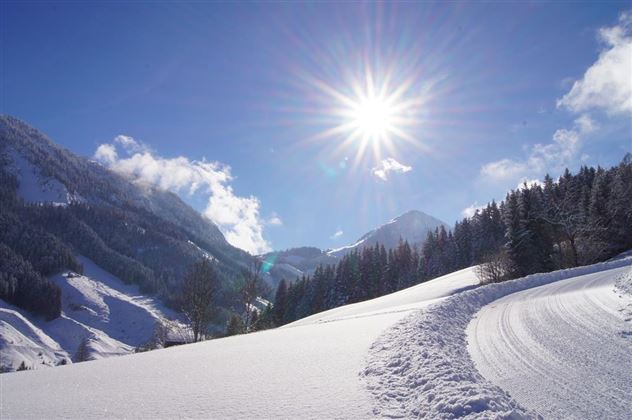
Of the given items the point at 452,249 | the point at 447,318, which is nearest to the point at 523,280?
the point at 447,318

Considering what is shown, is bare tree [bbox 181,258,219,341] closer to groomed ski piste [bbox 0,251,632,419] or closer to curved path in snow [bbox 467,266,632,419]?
groomed ski piste [bbox 0,251,632,419]

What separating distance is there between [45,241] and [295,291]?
166m

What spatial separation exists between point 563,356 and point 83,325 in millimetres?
178050

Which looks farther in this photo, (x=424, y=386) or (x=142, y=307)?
(x=142, y=307)

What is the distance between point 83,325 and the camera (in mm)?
146125

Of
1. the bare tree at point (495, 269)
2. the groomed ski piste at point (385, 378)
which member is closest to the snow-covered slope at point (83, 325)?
the bare tree at point (495, 269)

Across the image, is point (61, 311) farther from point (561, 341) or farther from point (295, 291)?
point (561, 341)

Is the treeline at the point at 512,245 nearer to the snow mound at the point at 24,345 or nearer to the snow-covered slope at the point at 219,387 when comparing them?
the snow-covered slope at the point at 219,387

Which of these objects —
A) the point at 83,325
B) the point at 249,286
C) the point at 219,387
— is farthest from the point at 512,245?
the point at 83,325

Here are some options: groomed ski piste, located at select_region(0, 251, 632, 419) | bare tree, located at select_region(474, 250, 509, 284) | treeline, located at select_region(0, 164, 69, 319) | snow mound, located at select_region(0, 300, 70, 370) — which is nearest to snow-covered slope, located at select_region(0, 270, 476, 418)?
groomed ski piste, located at select_region(0, 251, 632, 419)

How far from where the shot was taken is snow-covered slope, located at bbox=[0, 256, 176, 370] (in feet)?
360

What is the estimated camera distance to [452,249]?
83.2 metres

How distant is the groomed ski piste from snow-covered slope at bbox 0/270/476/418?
0.03m

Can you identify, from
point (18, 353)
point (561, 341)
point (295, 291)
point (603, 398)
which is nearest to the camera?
point (603, 398)
